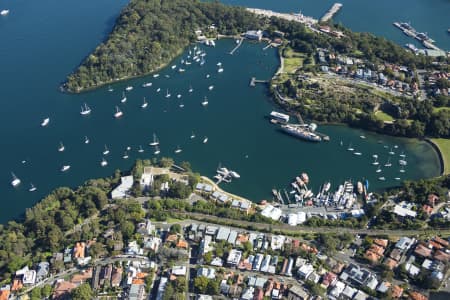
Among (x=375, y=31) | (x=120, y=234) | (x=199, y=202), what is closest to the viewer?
(x=120, y=234)

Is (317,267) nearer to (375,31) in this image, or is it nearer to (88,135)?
(88,135)

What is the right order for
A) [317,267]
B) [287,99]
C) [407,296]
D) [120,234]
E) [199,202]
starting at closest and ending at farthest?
[407,296] → [317,267] → [120,234] → [199,202] → [287,99]

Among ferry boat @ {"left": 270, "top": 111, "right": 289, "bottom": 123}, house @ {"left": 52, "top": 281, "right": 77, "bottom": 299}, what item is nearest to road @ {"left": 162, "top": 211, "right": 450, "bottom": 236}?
house @ {"left": 52, "top": 281, "right": 77, "bottom": 299}

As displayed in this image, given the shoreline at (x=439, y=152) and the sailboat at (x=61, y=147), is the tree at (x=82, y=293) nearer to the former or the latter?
the sailboat at (x=61, y=147)

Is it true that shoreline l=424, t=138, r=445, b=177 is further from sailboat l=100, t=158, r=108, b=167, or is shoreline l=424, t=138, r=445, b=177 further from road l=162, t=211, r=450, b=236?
sailboat l=100, t=158, r=108, b=167

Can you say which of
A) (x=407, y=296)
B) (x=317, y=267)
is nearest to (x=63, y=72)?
(x=317, y=267)
